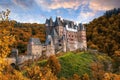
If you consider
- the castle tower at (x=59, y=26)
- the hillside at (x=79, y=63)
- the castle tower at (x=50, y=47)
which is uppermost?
the castle tower at (x=59, y=26)

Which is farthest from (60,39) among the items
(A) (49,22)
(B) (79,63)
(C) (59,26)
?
(B) (79,63)

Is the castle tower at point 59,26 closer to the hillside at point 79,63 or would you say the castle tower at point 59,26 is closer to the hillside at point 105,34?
the hillside at point 79,63

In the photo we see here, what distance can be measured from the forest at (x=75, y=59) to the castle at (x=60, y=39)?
2.47 metres

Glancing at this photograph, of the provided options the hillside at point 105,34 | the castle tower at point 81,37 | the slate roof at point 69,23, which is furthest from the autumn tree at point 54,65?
the hillside at point 105,34

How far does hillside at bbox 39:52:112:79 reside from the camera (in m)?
66.3

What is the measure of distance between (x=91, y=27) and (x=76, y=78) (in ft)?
207

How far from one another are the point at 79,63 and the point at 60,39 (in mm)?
9343

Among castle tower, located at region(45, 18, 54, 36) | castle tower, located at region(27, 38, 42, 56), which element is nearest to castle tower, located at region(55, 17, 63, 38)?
castle tower, located at region(45, 18, 54, 36)

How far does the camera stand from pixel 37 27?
121 meters

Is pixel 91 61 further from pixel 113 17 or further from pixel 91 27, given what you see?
pixel 113 17

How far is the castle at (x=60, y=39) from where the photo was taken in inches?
2854

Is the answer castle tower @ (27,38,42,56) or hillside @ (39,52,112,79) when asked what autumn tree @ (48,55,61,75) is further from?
castle tower @ (27,38,42,56)

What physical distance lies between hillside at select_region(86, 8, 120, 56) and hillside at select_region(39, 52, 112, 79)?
15104mm

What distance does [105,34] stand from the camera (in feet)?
367
